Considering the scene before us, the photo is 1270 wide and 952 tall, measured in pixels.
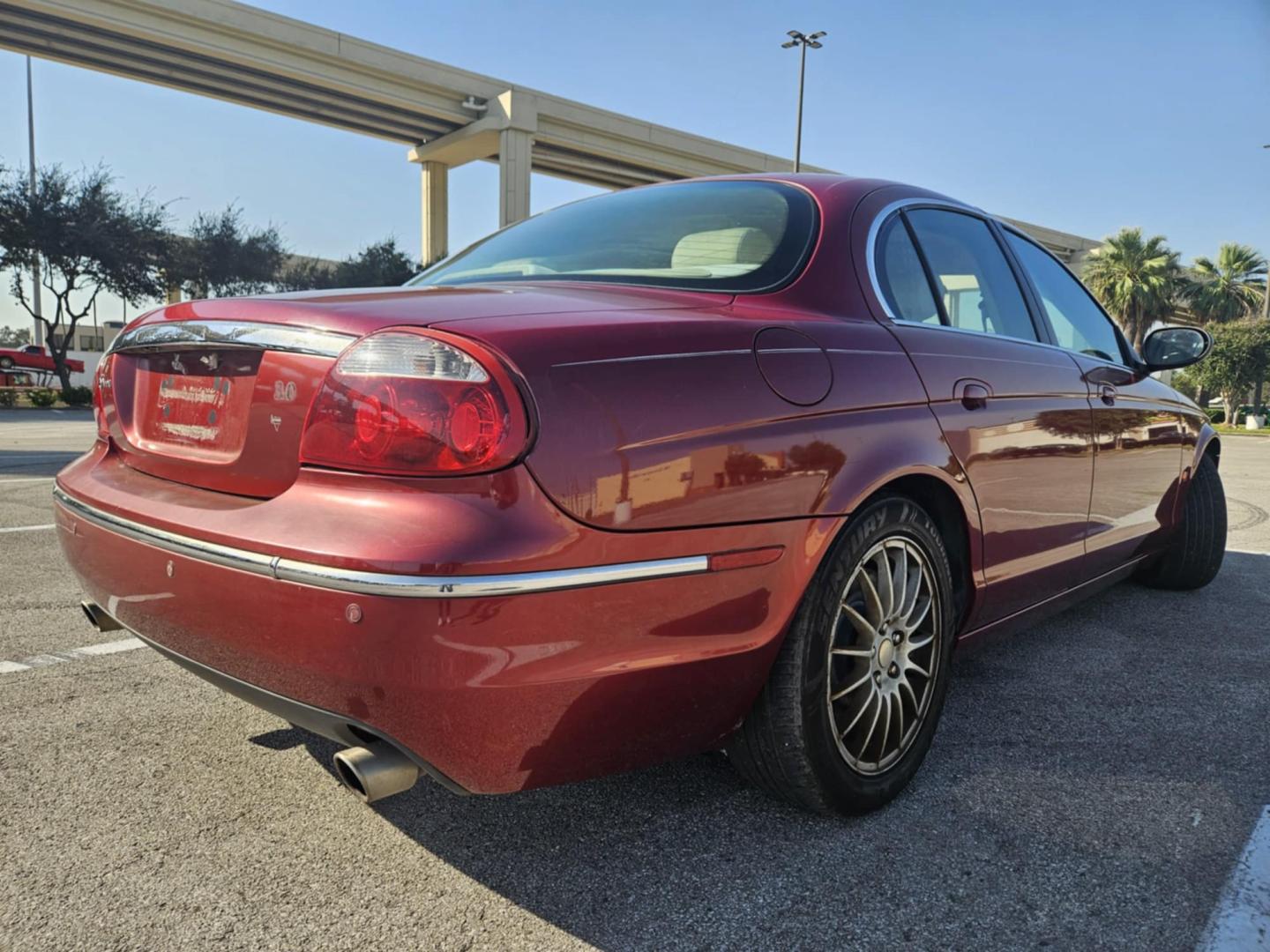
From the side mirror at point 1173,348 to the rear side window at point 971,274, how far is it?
107 centimetres

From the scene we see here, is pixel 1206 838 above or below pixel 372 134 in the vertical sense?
below

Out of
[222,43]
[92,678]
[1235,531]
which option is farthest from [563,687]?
[222,43]

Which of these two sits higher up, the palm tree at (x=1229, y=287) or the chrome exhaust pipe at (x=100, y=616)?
the palm tree at (x=1229, y=287)

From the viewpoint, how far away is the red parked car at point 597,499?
5.10 feet

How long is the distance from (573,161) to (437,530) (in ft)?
122

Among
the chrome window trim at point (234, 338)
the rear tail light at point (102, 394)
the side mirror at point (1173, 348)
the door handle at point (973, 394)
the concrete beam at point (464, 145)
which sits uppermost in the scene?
the concrete beam at point (464, 145)

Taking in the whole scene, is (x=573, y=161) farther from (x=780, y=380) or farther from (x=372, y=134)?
(x=780, y=380)

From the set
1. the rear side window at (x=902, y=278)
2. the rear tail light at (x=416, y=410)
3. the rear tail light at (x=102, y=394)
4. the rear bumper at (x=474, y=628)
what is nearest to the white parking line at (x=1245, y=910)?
the rear bumper at (x=474, y=628)

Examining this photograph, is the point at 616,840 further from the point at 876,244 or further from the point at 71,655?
the point at 71,655

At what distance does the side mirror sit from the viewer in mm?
3867

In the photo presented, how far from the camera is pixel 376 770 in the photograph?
1.63 meters

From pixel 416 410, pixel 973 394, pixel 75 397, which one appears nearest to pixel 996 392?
pixel 973 394

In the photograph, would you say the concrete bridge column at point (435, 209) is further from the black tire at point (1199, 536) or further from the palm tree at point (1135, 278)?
the black tire at point (1199, 536)

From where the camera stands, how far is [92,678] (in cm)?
299
